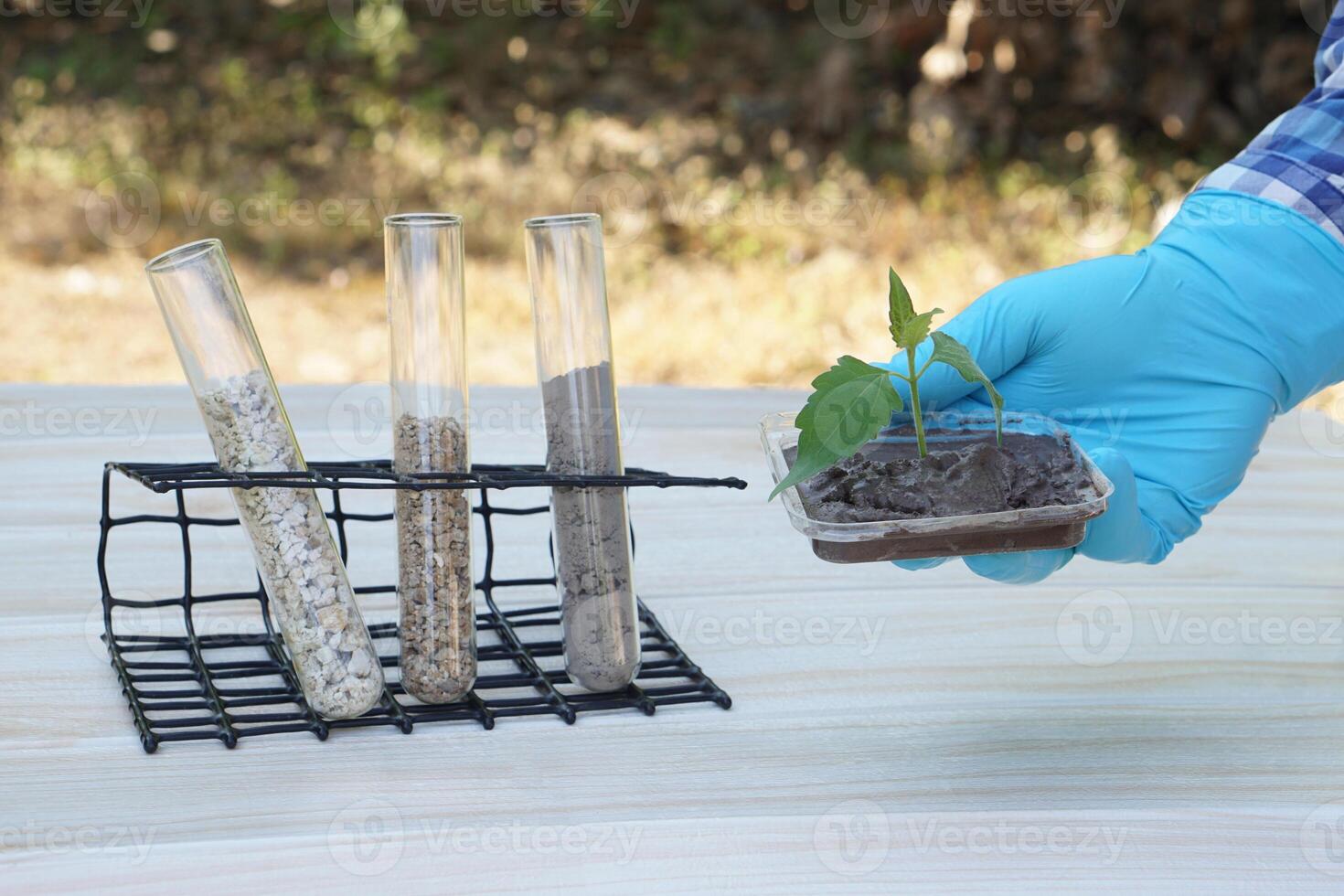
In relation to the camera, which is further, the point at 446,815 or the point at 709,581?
the point at 709,581

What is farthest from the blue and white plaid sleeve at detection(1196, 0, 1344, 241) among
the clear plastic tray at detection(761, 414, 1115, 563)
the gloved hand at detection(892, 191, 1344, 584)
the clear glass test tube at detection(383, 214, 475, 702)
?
the clear glass test tube at detection(383, 214, 475, 702)

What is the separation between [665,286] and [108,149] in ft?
4.97

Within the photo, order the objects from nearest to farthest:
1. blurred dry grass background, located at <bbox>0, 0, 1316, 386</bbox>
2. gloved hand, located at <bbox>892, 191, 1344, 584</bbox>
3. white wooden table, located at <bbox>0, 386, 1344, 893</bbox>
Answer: white wooden table, located at <bbox>0, 386, 1344, 893</bbox> → gloved hand, located at <bbox>892, 191, 1344, 584</bbox> → blurred dry grass background, located at <bbox>0, 0, 1316, 386</bbox>

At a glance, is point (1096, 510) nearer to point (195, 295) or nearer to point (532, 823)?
point (532, 823)

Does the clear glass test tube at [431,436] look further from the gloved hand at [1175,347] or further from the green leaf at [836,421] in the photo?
the gloved hand at [1175,347]

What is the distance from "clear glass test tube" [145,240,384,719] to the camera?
795 mm

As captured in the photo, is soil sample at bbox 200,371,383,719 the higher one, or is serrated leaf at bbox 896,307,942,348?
serrated leaf at bbox 896,307,942,348

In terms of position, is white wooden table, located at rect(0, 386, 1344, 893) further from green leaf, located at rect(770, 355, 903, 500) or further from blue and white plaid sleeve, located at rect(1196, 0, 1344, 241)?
blue and white plaid sleeve, located at rect(1196, 0, 1344, 241)

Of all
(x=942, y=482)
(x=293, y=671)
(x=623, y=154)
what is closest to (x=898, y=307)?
(x=942, y=482)

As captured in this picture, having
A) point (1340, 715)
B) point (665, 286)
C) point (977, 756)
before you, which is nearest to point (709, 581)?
point (977, 756)

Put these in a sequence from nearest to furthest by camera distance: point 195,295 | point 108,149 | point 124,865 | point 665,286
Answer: point 124,865 → point 195,295 → point 665,286 → point 108,149

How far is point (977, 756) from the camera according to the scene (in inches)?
32.7

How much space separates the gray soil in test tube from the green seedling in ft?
0.43

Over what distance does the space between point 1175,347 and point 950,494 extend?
36 cm
